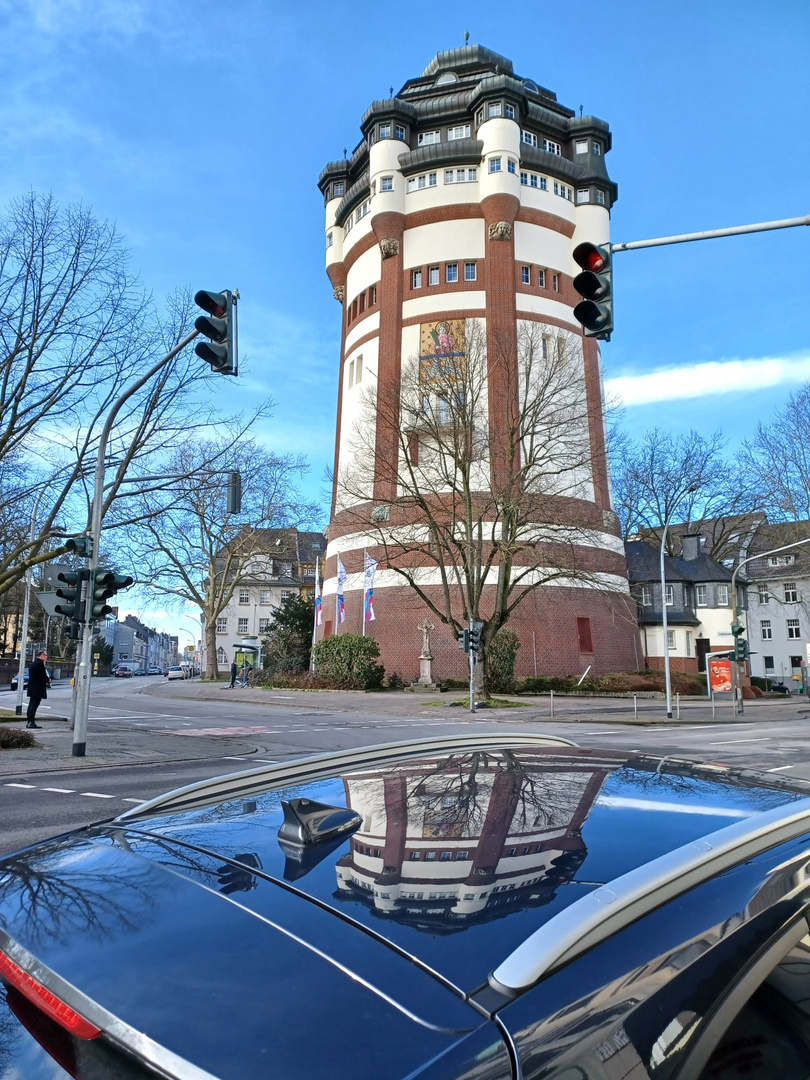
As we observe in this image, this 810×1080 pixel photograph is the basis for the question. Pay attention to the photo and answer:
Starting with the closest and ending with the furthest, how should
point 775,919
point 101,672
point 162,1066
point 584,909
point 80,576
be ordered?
point 162,1066 → point 584,909 → point 775,919 → point 80,576 → point 101,672

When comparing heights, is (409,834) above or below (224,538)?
below

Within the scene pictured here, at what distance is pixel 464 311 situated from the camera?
44625 mm

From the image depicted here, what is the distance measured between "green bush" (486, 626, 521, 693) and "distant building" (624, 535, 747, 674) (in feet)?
72.2

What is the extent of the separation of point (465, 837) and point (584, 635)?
42300 mm

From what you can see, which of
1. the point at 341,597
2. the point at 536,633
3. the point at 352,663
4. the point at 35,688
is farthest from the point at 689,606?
the point at 35,688

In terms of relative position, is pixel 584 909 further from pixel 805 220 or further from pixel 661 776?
pixel 805 220

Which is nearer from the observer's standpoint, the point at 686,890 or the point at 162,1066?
the point at 162,1066

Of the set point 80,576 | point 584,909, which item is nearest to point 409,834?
point 584,909

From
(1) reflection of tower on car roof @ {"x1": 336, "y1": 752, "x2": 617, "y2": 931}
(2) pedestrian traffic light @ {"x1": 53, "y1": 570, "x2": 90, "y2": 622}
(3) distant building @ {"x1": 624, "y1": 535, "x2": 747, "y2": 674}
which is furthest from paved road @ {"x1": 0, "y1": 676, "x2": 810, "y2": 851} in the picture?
(3) distant building @ {"x1": 624, "y1": 535, "x2": 747, "y2": 674}

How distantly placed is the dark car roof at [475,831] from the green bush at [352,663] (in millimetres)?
36556

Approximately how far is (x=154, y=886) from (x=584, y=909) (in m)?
0.82

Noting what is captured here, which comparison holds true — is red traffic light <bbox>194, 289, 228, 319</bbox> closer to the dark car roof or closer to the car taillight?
the dark car roof

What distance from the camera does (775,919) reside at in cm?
144

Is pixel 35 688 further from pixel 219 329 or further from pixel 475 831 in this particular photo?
pixel 475 831
